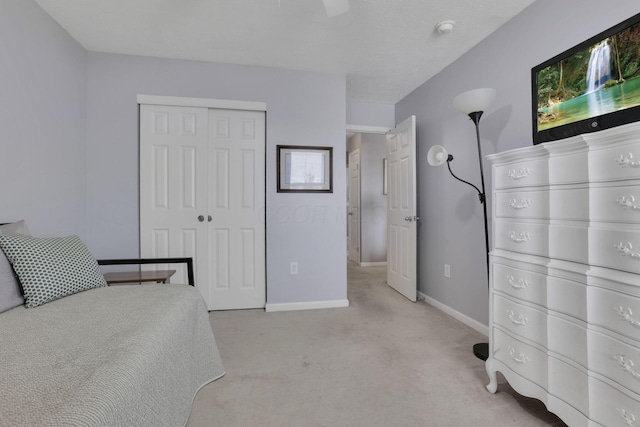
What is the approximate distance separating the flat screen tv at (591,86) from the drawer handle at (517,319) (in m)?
1.05

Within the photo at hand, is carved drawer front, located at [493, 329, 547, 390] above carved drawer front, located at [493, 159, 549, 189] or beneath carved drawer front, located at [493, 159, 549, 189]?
beneath

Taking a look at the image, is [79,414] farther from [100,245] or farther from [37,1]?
[37,1]

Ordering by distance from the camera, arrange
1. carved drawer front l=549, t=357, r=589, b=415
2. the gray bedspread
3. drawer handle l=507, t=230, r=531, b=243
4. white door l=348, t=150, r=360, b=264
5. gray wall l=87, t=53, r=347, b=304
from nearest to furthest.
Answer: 1. the gray bedspread
2. carved drawer front l=549, t=357, r=589, b=415
3. drawer handle l=507, t=230, r=531, b=243
4. gray wall l=87, t=53, r=347, b=304
5. white door l=348, t=150, r=360, b=264

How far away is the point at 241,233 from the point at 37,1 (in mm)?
2215

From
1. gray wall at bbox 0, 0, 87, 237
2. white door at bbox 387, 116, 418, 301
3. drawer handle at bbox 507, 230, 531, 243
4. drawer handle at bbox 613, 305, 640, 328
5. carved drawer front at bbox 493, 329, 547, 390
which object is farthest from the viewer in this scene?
white door at bbox 387, 116, 418, 301

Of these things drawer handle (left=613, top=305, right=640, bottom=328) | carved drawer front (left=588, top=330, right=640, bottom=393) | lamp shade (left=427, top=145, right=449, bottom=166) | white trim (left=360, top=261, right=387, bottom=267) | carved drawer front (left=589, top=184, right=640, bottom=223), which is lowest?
white trim (left=360, top=261, right=387, bottom=267)

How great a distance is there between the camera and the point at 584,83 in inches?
60.6

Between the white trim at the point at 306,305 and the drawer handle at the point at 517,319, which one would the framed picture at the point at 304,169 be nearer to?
the white trim at the point at 306,305

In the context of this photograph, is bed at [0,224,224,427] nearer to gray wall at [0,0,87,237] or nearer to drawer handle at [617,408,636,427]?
gray wall at [0,0,87,237]

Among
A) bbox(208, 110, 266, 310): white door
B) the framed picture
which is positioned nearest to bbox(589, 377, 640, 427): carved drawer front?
the framed picture

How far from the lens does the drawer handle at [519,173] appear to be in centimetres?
142

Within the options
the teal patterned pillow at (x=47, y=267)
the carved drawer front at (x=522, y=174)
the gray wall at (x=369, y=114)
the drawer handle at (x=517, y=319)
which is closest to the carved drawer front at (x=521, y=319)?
the drawer handle at (x=517, y=319)

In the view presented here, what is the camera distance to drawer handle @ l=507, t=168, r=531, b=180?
1.42 metres

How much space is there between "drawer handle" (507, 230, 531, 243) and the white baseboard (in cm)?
119
